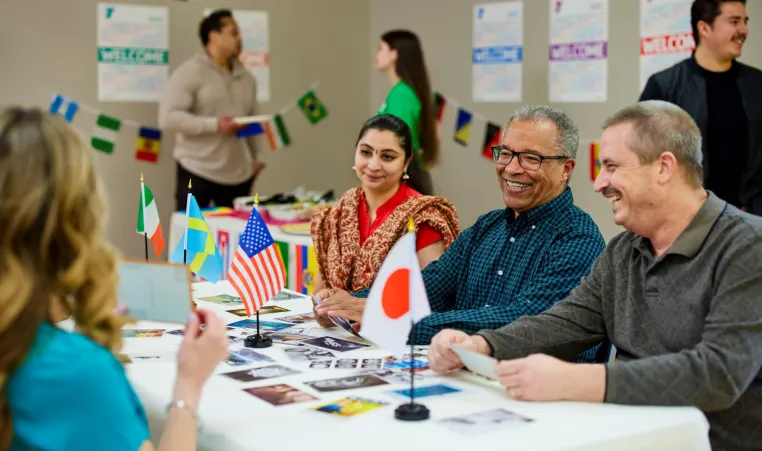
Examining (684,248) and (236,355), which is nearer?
(684,248)

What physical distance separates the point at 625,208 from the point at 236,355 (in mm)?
957

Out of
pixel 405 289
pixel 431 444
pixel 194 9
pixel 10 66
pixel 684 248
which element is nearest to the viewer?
pixel 431 444

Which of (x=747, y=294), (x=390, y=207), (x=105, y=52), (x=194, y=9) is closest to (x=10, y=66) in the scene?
(x=105, y=52)

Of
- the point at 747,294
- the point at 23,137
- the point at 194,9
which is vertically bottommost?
the point at 747,294

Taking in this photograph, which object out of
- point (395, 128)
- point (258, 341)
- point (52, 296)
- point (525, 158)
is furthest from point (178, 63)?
point (52, 296)

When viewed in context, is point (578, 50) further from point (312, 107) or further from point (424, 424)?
point (424, 424)

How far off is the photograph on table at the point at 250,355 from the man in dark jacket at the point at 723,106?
2.55 m

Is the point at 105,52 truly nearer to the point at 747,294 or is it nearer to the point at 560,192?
the point at 560,192

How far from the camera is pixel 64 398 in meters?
1.31

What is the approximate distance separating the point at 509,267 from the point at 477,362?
0.77 m

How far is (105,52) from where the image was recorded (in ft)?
20.4

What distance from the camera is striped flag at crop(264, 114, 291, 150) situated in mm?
6745

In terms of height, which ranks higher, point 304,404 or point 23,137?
point 23,137

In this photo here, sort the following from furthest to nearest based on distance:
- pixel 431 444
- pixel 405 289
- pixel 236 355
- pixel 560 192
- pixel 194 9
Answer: pixel 194 9 < pixel 560 192 < pixel 236 355 < pixel 405 289 < pixel 431 444
